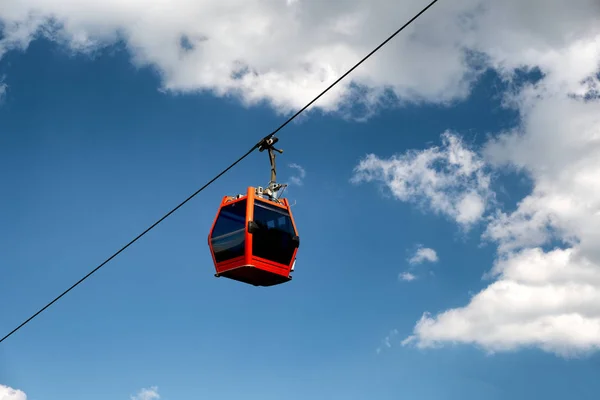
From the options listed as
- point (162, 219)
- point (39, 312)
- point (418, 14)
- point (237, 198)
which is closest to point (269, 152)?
point (237, 198)

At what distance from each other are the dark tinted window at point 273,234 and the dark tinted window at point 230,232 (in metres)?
0.42

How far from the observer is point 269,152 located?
60.3 feet

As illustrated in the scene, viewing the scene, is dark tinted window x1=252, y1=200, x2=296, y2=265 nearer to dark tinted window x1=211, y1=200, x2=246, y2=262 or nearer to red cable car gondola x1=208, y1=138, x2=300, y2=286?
red cable car gondola x1=208, y1=138, x2=300, y2=286

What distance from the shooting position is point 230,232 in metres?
19.2

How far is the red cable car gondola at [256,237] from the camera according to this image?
726 inches

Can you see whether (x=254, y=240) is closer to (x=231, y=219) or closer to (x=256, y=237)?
(x=256, y=237)

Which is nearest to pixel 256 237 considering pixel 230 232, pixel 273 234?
pixel 273 234

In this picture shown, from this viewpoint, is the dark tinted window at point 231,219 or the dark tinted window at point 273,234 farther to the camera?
the dark tinted window at point 231,219

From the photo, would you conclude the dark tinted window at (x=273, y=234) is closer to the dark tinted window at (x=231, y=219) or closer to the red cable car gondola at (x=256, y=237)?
the red cable car gondola at (x=256, y=237)

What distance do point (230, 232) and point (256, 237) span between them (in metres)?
1.08

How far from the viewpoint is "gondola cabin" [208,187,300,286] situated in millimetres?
18453

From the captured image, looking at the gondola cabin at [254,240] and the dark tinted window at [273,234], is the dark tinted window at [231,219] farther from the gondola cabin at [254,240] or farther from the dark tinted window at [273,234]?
the dark tinted window at [273,234]

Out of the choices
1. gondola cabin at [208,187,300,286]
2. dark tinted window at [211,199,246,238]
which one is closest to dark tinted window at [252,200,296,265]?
gondola cabin at [208,187,300,286]

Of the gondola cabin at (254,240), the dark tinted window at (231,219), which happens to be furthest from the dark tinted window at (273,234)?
the dark tinted window at (231,219)
